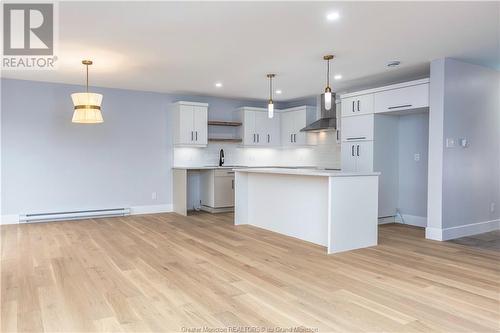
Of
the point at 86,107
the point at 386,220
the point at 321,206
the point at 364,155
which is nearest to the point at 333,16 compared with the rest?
the point at 321,206

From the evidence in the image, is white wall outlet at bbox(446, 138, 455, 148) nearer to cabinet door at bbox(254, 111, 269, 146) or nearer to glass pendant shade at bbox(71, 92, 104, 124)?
cabinet door at bbox(254, 111, 269, 146)

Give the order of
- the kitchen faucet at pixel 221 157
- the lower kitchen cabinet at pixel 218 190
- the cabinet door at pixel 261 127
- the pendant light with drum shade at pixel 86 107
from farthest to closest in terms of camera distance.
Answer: the cabinet door at pixel 261 127 → the kitchen faucet at pixel 221 157 → the lower kitchen cabinet at pixel 218 190 → the pendant light with drum shade at pixel 86 107

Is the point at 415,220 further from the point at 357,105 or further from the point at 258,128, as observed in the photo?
the point at 258,128

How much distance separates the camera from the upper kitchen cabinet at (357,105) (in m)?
5.82

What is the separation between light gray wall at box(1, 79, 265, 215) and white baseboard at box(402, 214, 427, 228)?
14.8 feet

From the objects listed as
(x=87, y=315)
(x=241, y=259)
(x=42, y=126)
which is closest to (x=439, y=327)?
(x=241, y=259)

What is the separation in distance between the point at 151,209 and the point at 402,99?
4.98 metres

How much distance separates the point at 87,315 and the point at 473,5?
13.0 feet

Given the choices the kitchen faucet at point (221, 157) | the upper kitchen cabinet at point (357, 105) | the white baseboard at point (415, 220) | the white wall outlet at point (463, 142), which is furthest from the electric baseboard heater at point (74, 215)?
the white wall outlet at point (463, 142)

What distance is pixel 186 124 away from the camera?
23.2 feet

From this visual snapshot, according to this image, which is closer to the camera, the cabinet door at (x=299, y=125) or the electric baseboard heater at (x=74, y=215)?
the electric baseboard heater at (x=74, y=215)

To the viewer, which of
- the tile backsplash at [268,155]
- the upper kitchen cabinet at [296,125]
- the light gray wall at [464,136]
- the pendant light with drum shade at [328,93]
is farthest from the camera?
the upper kitchen cabinet at [296,125]

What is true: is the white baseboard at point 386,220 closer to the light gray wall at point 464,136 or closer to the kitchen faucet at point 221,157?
the light gray wall at point 464,136

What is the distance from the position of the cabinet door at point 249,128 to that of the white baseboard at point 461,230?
4.12 metres
